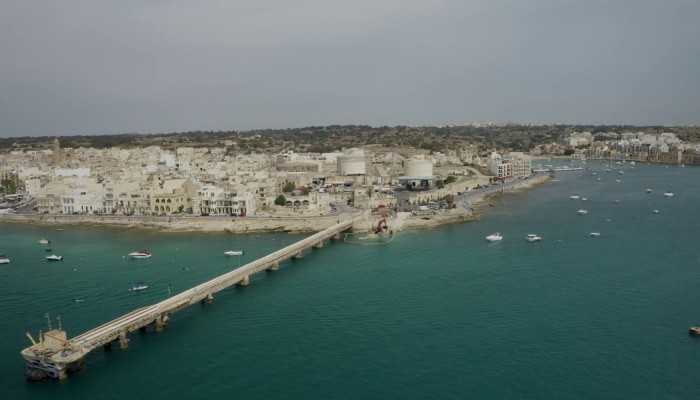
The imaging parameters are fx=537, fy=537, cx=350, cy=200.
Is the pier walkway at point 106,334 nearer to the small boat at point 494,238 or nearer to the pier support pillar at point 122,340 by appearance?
the pier support pillar at point 122,340

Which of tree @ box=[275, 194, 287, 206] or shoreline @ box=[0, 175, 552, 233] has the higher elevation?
tree @ box=[275, 194, 287, 206]

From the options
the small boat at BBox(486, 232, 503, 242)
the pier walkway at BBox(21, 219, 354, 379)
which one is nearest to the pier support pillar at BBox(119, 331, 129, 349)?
the pier walkway at BBox(21, 219, 354, 379)

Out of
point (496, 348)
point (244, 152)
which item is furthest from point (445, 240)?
Result: point (244, 152)

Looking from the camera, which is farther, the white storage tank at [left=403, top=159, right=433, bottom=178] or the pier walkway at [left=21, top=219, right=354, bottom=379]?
the white storage tank at [left=403, top=159, right=433, bottom=178]

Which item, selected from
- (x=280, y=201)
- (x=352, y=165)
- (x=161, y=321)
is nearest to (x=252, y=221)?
(x=280, y=201)

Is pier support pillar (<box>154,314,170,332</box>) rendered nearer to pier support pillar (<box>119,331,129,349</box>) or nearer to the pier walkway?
the pier walkway

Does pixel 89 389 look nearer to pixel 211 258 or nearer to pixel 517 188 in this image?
pixel 211 258
